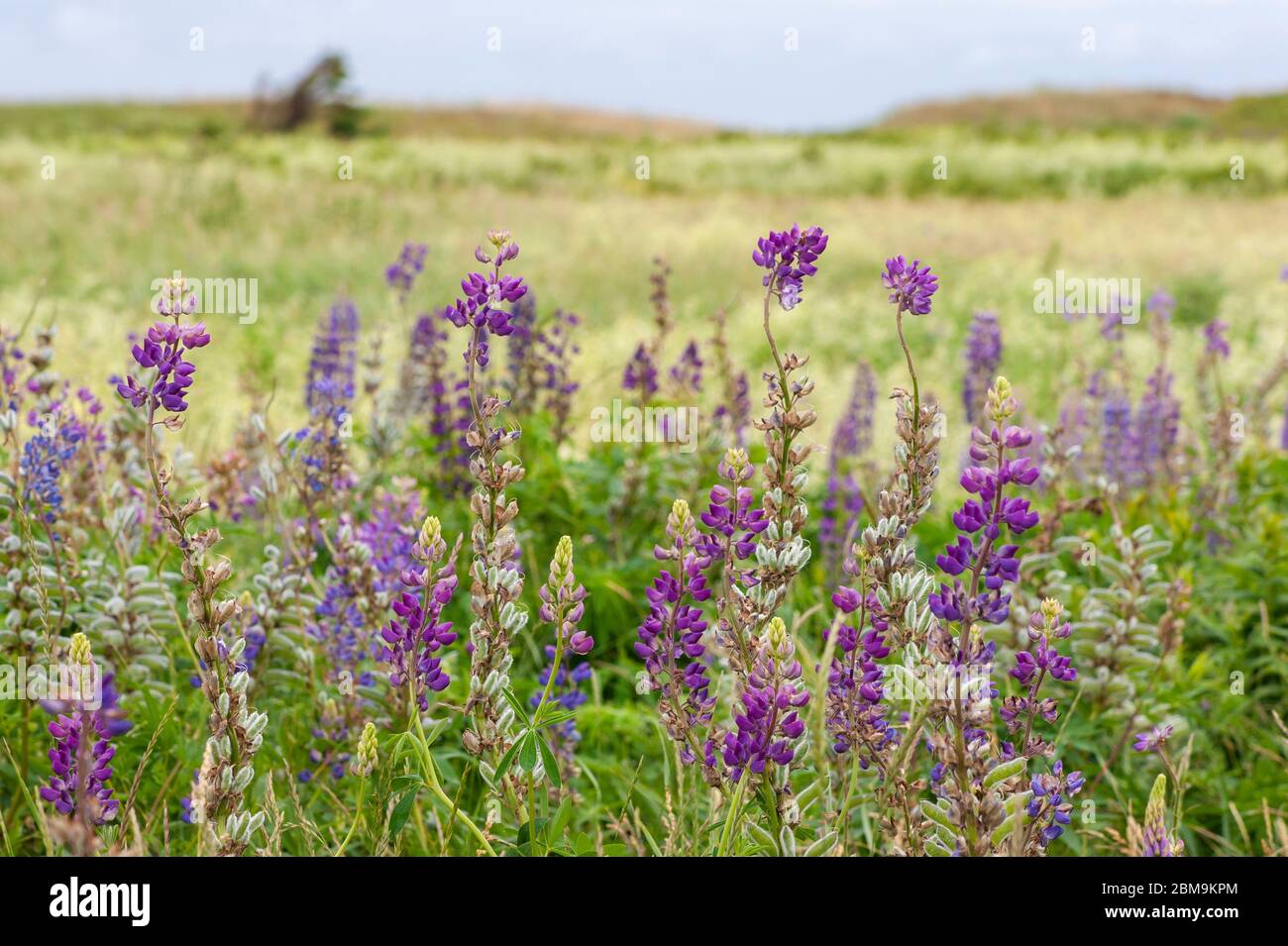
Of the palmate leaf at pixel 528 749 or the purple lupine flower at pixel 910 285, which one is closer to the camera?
the palmate leaf at pixel 528 749

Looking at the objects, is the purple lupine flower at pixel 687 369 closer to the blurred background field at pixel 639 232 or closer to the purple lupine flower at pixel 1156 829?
the blurred background field at pixel 639 232

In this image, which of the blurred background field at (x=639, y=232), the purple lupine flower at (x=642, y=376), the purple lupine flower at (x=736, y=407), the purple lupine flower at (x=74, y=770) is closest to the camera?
the purple lupine flower at (x=74, y=770)

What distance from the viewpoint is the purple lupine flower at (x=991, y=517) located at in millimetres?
1420

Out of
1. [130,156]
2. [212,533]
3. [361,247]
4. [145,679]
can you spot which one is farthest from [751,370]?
[130,156]

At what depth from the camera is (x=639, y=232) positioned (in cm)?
1773

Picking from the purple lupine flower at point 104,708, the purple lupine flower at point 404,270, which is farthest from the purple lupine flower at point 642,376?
the purple lupine flower at point 104,708

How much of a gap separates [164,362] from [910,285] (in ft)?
3.36

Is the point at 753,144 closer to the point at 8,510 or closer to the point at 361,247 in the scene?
the point at 361,247

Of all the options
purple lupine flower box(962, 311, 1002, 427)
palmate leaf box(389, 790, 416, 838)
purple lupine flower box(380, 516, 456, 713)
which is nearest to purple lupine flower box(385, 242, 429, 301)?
purple lupine flower box(962, 311, 1002, 427)

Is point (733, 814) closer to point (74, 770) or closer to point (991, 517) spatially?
point (991, 517)

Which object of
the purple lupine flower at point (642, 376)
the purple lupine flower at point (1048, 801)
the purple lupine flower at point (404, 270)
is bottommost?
the purple lupine flower at point (1048, 801)

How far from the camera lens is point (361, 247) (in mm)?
14789

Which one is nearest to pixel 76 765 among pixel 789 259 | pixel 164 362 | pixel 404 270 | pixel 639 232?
pixel 164 362

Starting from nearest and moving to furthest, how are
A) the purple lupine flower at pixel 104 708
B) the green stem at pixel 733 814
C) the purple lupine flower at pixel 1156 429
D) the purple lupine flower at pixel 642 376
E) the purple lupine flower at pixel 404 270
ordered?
the purple lupine flower at pixel 104 708 < the green stem at pixel 733 814 < the purple lupine flower at pixel 642 376 < the purple lupine flower at pixel 404 270 < the purple lupine flower at pixel 1156 429
